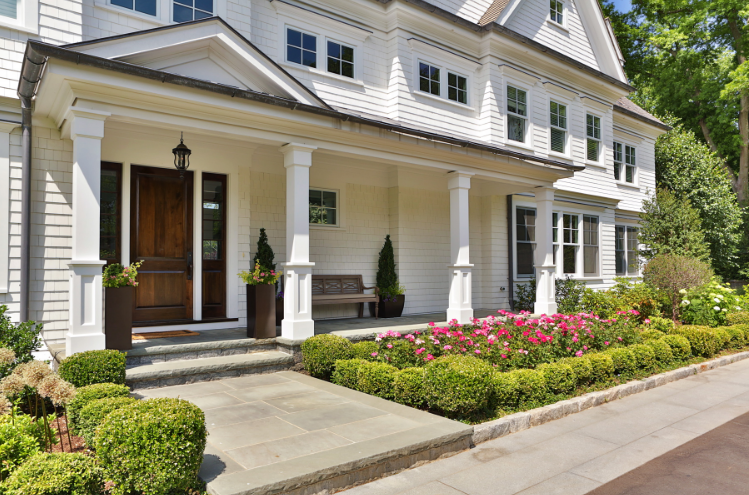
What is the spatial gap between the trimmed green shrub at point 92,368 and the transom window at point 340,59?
6836 millimetres

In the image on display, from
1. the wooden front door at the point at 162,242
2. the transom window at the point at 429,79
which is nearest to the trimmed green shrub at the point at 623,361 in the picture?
the wooden front door at the point at 162,242

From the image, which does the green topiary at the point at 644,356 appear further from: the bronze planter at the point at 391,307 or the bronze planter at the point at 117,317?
the bronze planter at the point at 117,317

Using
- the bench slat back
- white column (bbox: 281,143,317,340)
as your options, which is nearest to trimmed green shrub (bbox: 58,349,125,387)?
white column (bbox: 281,143,317,340)

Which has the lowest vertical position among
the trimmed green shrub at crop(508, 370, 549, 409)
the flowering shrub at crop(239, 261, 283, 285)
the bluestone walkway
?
the bluestone walkway

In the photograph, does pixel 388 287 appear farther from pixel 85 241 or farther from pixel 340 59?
pixel 85 241

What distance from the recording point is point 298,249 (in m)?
7.39

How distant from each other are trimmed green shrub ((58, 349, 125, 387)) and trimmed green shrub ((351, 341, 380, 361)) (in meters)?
2.77

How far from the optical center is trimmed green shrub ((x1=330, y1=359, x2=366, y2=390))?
614 cm

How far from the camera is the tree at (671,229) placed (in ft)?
48.8

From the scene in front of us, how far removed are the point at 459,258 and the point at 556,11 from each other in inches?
345

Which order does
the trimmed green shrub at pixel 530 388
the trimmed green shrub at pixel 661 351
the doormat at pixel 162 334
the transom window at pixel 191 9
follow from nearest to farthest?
the trimmed green shrub at pixel 530 388, the doormat at pixel 162 334, the trimmed green shrub at pixel 661 351, the transom window at pixel 191 9

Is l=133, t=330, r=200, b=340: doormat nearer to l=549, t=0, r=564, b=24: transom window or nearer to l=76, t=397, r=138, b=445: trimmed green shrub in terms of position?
l=76, t=397, r=138, b=445: trimmed green shrub

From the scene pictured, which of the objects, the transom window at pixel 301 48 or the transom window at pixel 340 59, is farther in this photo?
the transom window at pixel 340 59

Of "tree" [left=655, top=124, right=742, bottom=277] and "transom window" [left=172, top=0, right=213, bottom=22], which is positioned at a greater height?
"transom window" [left=172, top=0, right=213, bottom=22]
